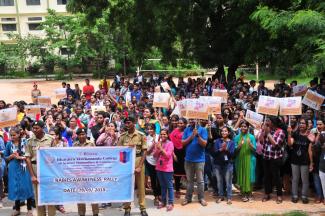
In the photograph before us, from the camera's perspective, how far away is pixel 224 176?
9047 millimetres

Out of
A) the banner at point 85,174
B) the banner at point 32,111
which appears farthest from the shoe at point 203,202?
the banner at point 32,111

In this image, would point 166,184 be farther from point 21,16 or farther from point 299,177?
point 21,16

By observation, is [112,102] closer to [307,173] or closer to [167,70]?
[307,173]

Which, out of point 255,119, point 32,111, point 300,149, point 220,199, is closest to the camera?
point 300,149

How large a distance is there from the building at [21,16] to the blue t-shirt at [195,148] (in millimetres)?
48894

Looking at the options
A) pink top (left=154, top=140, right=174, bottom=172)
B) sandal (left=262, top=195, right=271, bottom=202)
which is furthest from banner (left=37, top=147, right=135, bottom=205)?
sandal (left=262, top=195, right=271, bottom=202)

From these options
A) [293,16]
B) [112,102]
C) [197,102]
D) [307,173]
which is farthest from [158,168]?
[112,102]

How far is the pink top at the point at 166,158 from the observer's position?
27.2 ft

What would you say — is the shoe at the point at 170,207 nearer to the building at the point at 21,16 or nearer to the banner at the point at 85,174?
the banner at the point at 85,174

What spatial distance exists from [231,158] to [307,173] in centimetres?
143

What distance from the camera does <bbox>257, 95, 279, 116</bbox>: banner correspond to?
944cm

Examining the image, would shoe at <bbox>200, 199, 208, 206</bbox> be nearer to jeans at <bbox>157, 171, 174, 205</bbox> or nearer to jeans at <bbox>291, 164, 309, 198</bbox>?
jeans at <bbox>157, 171, 174, 205</bbox>

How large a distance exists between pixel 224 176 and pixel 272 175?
36.8 inches

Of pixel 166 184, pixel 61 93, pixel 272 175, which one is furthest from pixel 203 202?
pixel 61 93
